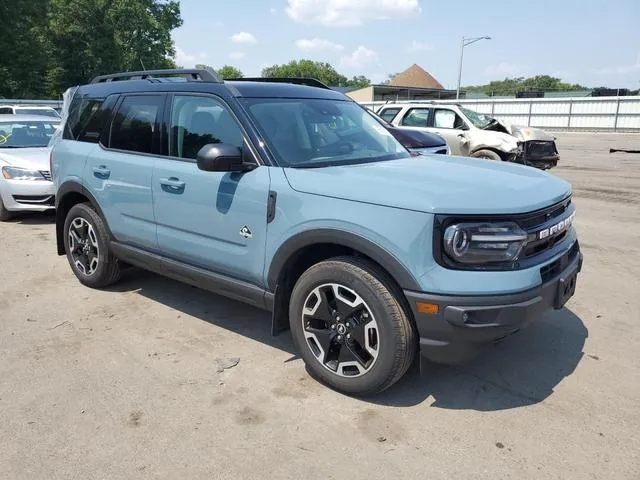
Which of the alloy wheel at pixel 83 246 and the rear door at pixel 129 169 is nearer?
the rear door at pixel 129 169

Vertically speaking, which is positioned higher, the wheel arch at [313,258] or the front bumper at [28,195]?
the wheel arch at [313,258]

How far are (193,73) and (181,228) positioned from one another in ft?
3.92

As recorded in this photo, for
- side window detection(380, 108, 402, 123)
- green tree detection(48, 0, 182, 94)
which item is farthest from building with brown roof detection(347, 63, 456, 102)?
side window detection(380, 108, 402, 123)

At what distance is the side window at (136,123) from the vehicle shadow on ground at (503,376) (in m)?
2.69

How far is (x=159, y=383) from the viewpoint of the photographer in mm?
3494

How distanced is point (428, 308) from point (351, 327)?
55 centimetres

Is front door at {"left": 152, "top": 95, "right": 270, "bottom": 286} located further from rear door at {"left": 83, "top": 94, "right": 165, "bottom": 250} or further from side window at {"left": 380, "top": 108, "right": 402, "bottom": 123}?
side window at {"left": 380, "top": 108, "right": 402, "bottom": 123}

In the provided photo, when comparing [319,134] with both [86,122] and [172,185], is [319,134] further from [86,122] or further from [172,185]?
[86,122]

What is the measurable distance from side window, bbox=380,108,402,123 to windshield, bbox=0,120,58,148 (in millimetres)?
7314

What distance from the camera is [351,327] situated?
3234mm

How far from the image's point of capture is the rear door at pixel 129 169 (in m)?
4.34

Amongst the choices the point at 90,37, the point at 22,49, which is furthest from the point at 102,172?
the point at 90,37

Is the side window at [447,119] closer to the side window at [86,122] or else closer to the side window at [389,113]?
the side window at [389,113]

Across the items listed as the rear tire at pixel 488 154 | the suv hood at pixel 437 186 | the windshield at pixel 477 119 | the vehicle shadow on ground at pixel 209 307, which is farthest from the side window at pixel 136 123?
the windshield at pixel 477 119
